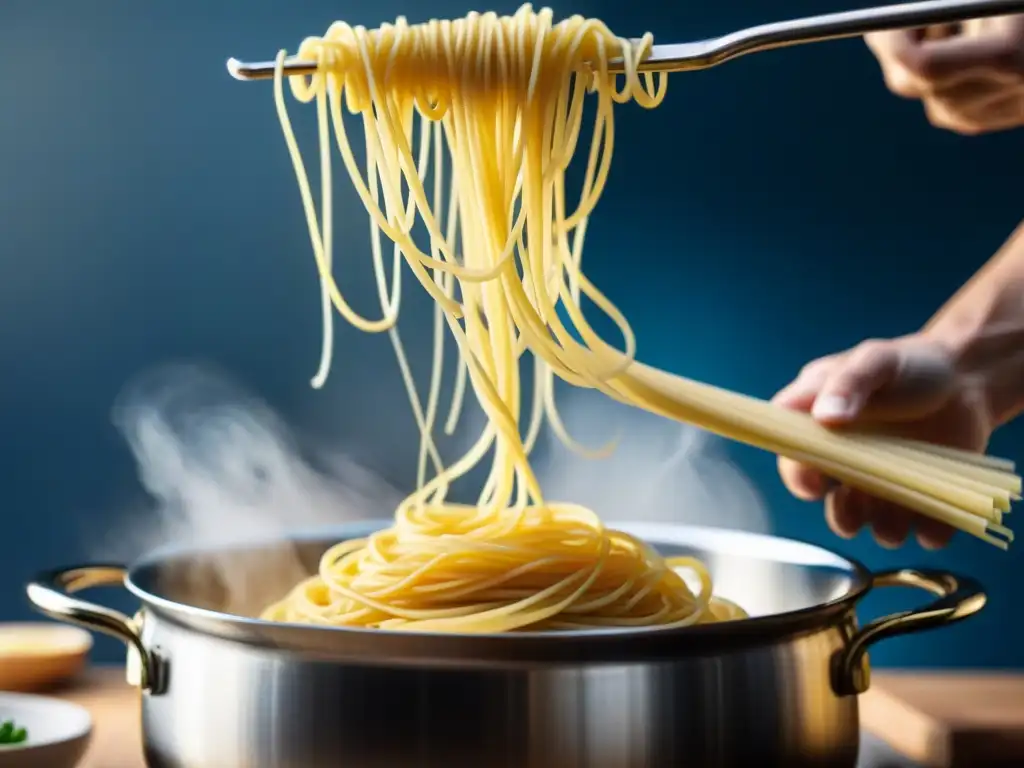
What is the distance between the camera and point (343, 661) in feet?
2.75

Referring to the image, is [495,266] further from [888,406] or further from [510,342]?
[888,406]

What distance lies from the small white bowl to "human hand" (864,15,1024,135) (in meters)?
1.12

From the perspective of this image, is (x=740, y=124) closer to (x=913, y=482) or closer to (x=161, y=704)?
(x=913, y=482)

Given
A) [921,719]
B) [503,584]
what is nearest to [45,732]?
[503,584]

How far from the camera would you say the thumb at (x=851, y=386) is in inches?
48.9

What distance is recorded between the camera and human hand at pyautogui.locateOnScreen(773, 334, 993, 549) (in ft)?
4.13

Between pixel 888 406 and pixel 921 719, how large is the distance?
0.35 metres

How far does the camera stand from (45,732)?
122cm

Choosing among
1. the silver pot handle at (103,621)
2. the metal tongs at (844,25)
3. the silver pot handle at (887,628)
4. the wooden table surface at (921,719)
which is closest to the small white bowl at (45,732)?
the wooden table surface at (921,719)

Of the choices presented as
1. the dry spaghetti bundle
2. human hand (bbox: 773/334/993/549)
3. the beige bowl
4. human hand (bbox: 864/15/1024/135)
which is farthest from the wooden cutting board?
the beige bowl

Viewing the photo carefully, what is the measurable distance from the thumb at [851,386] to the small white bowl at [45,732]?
0.78 meters

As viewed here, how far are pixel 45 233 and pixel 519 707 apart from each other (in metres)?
1.52

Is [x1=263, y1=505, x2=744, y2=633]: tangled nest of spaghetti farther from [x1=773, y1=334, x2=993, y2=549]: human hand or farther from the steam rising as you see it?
the steam rising

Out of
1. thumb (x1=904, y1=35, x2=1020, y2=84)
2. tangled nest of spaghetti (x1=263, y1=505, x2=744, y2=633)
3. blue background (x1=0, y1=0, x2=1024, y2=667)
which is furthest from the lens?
blue background (x1=0, y1=0, x2=1024, y2=667)
